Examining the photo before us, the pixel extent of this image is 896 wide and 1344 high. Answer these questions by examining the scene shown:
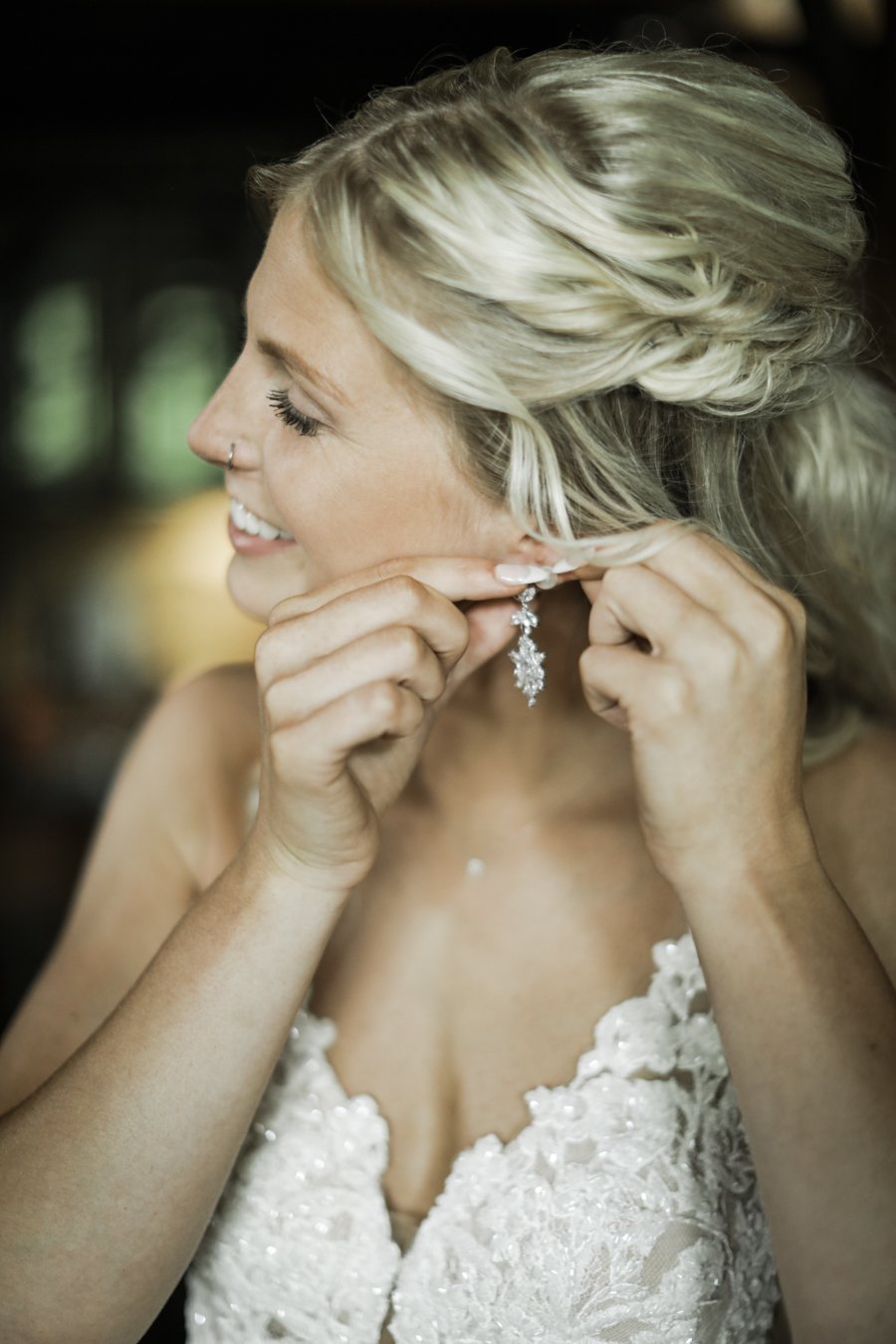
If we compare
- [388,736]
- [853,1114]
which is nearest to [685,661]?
[388,736]

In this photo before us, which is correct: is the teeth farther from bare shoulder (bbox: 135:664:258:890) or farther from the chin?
bare shoulder (bbox: 135:664:258:890)

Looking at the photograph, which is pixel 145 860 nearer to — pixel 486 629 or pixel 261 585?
pixel 261 585

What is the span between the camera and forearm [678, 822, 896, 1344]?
106cm

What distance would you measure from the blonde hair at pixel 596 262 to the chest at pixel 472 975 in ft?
1.46

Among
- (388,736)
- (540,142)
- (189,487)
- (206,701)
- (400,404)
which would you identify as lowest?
(189,487)

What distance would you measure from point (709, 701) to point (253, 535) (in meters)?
0.58

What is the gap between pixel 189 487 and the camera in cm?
440

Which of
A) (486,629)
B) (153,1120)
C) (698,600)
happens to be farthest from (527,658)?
(153,1120)

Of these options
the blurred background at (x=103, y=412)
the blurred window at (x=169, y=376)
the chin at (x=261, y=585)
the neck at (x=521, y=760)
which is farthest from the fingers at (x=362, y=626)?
the blurred window at (x=169, y=376)

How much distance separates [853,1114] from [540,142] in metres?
0.88

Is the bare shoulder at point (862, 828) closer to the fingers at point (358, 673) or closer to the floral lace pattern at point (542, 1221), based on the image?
the floral lace pattern at point (542, 1221)

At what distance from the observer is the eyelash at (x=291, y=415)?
1.23 metres

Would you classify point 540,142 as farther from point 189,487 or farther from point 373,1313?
point 189,487

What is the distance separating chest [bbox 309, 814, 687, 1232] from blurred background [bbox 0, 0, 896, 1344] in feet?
7.81
